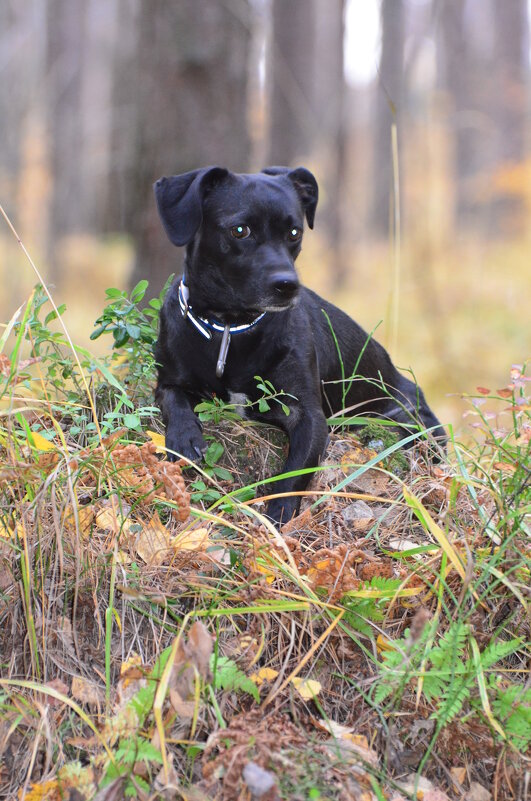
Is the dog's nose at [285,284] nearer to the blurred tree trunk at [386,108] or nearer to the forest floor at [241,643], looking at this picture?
the forest floor at [241,643]

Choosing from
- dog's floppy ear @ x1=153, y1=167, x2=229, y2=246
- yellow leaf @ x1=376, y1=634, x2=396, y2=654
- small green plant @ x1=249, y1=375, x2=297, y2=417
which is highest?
dog's floppy ear @ x1=153, y1=167, x2=229, y2=246

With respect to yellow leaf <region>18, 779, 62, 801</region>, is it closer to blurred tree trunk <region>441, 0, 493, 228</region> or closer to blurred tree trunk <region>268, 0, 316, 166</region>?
blurred tree trunk <region>268, 0, 316, 166</region>

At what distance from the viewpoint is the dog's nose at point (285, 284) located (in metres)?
3.26

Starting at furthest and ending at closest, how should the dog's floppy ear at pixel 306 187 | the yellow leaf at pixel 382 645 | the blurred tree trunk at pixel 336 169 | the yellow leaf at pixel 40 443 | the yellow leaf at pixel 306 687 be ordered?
1. the blurred tree trunk at pixel 336 169
2. the dog's floppy ear at pixel 306 187
3. the yellow leaf at pixel 40 443
4. the yellow leaf at pixel 382 645
5. the yellow leaf at pixel 306 687

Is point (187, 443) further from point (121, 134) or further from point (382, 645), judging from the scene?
point (121, 134)

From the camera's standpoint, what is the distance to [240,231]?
3453 mm

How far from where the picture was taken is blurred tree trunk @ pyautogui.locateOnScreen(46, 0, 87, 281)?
18406mm

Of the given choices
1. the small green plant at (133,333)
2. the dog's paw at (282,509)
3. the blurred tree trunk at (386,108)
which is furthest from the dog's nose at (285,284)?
the blurred tree trunk at (386,108)

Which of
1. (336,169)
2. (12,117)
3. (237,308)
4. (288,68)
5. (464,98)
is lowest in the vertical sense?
(237,308)

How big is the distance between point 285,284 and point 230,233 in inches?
15.4

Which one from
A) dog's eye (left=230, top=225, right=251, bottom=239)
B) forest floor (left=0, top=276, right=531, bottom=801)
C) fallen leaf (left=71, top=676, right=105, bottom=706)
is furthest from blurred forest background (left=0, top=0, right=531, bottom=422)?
fallen leaf (left=71, top=676, right=105, bottom=706)

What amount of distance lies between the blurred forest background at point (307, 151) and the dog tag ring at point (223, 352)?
0.91 metres

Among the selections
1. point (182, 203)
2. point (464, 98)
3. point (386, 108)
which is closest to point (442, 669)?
point (182, 203)

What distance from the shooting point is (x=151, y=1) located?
222 inches
